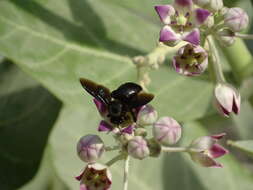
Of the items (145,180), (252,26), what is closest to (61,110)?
(145,180)

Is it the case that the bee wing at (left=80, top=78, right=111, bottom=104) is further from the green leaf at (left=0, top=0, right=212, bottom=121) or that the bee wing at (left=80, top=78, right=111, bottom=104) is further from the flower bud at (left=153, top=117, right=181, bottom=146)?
the green leaf at (left=0, top=0, right=212, bottom=121)

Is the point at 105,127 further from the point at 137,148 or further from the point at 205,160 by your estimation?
the point at 205,160

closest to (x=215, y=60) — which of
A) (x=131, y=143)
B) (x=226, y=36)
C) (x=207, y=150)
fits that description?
(x=226, y=36)

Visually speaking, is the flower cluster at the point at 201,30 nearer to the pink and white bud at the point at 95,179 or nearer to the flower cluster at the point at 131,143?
the flower cluster at the point at 131,143

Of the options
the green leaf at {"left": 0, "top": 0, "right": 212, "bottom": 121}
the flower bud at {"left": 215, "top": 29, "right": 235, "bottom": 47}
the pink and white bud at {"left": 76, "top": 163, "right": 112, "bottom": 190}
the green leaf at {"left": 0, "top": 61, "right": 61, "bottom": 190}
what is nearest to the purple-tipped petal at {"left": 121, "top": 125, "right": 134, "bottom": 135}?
the pink and white bud at {"left": 76, "top": 163, "right": 112, "bottom": 190}

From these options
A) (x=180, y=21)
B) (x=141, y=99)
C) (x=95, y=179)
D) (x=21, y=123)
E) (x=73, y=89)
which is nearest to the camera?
(x=141, y=99)

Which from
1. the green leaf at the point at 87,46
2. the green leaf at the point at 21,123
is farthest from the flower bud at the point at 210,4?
the green leaf at the point at 21,123

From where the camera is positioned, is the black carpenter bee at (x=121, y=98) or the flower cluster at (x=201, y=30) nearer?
the black carpenter bee at (x=121, y=98)

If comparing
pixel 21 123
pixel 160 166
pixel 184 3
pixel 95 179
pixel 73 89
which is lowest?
pixel 160 166
